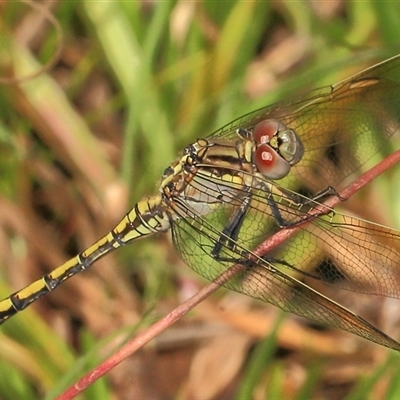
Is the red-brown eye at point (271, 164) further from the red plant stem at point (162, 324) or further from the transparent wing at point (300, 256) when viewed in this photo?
the red plant stem at point (162, 324)

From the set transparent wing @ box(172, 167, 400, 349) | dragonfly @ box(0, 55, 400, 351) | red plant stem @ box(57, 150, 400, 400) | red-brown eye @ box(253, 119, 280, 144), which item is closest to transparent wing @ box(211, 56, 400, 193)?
dragonfly @ box(0, 55, 400, 351)

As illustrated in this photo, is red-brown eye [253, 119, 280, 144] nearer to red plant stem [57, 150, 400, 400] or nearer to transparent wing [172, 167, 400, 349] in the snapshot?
transparent wing [172, 167, 400, 349]

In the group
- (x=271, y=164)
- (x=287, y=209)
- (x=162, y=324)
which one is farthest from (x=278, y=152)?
(x=162, y=324)

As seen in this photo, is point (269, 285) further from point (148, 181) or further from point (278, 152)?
point (148, 181)

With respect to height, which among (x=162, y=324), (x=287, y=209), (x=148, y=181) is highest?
(x=148, y=181)

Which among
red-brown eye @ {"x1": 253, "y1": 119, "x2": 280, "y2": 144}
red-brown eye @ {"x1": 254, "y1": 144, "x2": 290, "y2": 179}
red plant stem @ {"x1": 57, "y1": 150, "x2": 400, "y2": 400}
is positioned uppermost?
red-brown eye @ {"x1": 253, "y1": 119, "x2": 280, "y2": 144}

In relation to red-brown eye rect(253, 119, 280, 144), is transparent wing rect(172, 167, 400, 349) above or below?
below

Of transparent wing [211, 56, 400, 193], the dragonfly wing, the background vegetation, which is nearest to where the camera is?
the dragonfly wing

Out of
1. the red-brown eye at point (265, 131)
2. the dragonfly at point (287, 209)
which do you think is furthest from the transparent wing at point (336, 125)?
the red-brown eye at point (265, 131)

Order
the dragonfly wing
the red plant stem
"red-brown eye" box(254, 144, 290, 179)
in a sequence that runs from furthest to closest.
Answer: "red-brown eye" box(254, 144, 290, 179) → the dragonfly wing → the red plant stem
